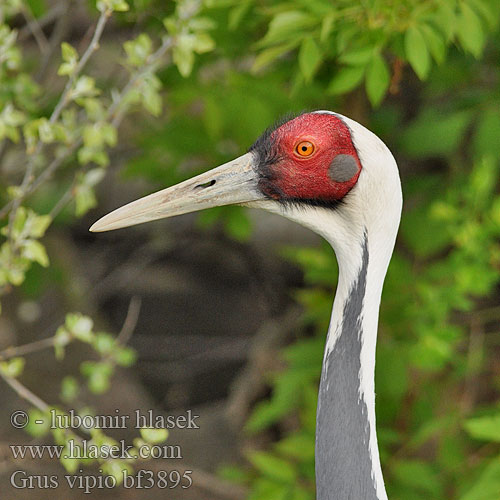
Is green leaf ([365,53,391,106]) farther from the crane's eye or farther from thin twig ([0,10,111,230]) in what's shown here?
thin twig ([0,10,111,230])

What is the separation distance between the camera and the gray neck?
188cm

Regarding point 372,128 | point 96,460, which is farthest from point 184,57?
point 96,460

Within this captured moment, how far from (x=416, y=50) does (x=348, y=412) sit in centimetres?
103

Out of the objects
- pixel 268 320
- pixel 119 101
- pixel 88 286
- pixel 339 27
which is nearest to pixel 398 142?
pixel 339 27

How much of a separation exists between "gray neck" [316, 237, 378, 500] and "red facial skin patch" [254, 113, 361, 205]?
0.55 feet

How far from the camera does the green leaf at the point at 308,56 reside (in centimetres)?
231

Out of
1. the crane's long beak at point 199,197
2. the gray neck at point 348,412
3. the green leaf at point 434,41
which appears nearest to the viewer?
the gray neck at point 348,412

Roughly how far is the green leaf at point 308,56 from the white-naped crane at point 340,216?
0.38 m

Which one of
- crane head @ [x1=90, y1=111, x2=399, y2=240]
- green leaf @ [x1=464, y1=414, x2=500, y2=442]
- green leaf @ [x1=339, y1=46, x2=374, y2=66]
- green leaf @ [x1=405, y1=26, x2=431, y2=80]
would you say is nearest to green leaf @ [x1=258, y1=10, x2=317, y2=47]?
green leaf @ [x1=339, y1=46, x2=374, y2=66]

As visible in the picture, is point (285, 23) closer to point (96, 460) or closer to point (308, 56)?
point (308, 56)

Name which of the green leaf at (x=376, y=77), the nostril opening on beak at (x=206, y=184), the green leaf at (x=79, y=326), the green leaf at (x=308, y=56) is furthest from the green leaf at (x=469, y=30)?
the green leaf at (x=79, y=326)

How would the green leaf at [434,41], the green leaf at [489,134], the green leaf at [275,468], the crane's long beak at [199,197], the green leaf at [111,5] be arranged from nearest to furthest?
the crane's long beak at [199,197], the green leaf at [111,5], the green leaf at [434,41], the green leaf at [489,134], the green leaf at [275,468]

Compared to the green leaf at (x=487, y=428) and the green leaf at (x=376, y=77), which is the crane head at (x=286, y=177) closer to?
the green leaf at (x=376, y=77)

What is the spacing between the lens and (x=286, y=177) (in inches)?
77.5
